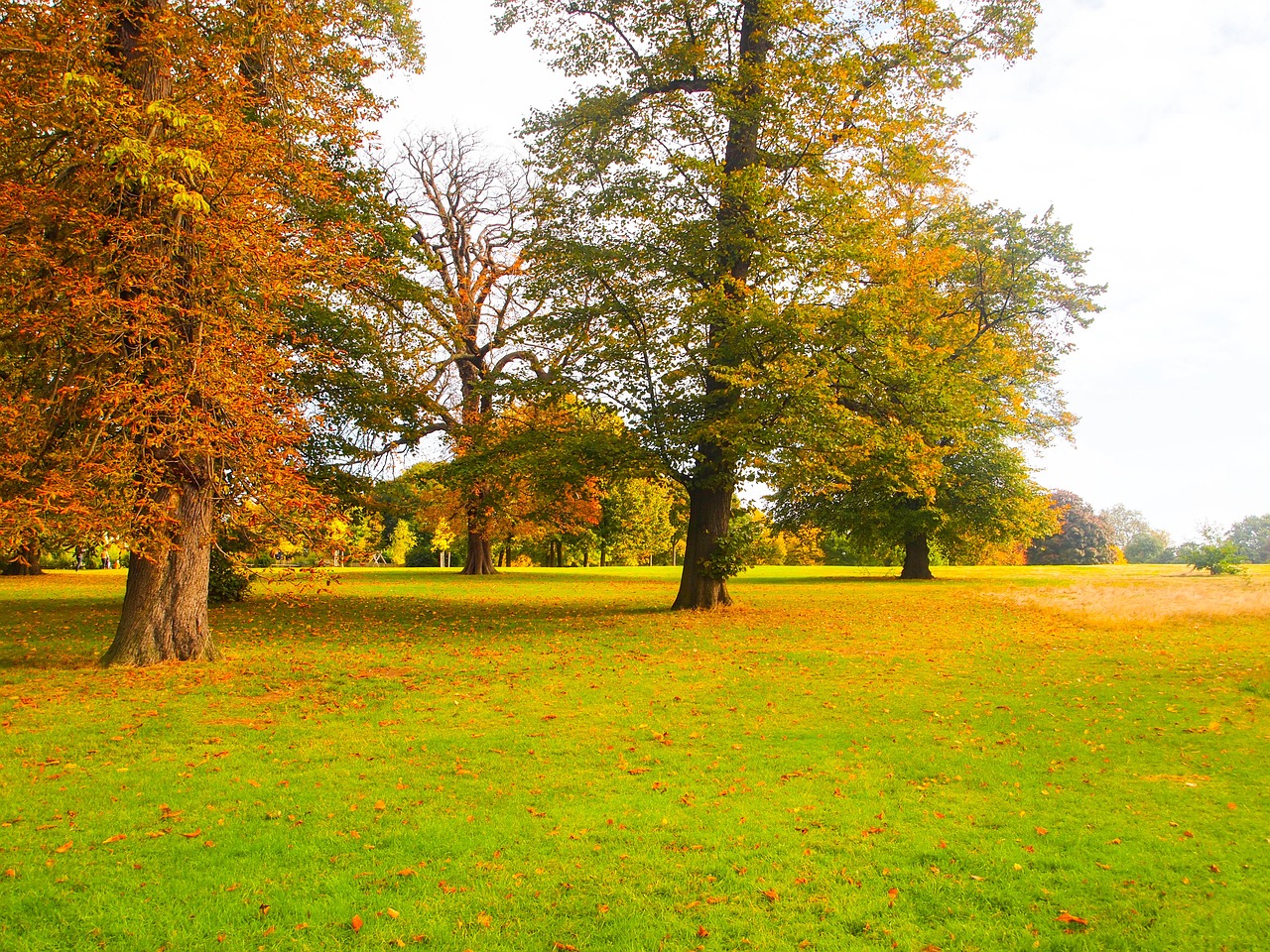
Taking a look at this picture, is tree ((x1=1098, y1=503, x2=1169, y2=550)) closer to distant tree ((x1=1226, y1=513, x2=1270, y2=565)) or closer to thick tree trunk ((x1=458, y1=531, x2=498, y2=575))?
distant tree ((x1=1226, y1=513, x2=1270, y2=565))

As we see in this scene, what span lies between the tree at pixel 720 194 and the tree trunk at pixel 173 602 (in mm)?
8419

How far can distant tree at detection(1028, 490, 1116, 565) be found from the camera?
56.4 m

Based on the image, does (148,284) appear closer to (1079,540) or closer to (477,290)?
(477,290)

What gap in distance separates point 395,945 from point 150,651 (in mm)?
8976

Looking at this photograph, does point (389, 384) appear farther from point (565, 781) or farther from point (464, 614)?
point (565, 781)

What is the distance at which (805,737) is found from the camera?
8336 mm

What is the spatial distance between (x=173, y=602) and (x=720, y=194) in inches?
494

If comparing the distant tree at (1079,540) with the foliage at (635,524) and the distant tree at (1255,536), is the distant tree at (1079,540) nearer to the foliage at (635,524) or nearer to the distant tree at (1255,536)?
the foliage at (635,524)

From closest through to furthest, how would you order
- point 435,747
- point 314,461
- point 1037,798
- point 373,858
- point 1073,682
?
point 373,858, point 1037,798, point 435,747, point 1073,682, point 314,461

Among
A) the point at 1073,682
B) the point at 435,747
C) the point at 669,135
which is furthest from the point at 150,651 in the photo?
the point at 669,135

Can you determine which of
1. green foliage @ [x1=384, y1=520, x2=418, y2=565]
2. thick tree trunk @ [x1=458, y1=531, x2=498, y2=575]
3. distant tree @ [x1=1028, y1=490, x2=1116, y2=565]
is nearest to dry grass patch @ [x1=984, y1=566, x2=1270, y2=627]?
thick tree trunk @ [x1=458, y1=531, x2=498, y2=575]

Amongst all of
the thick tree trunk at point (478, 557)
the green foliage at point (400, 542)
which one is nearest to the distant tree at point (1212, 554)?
the thick tree trunk at point (478, 557)

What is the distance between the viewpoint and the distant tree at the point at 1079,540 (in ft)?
185

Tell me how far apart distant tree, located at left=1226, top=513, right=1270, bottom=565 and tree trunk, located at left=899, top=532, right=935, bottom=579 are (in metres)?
63.0
